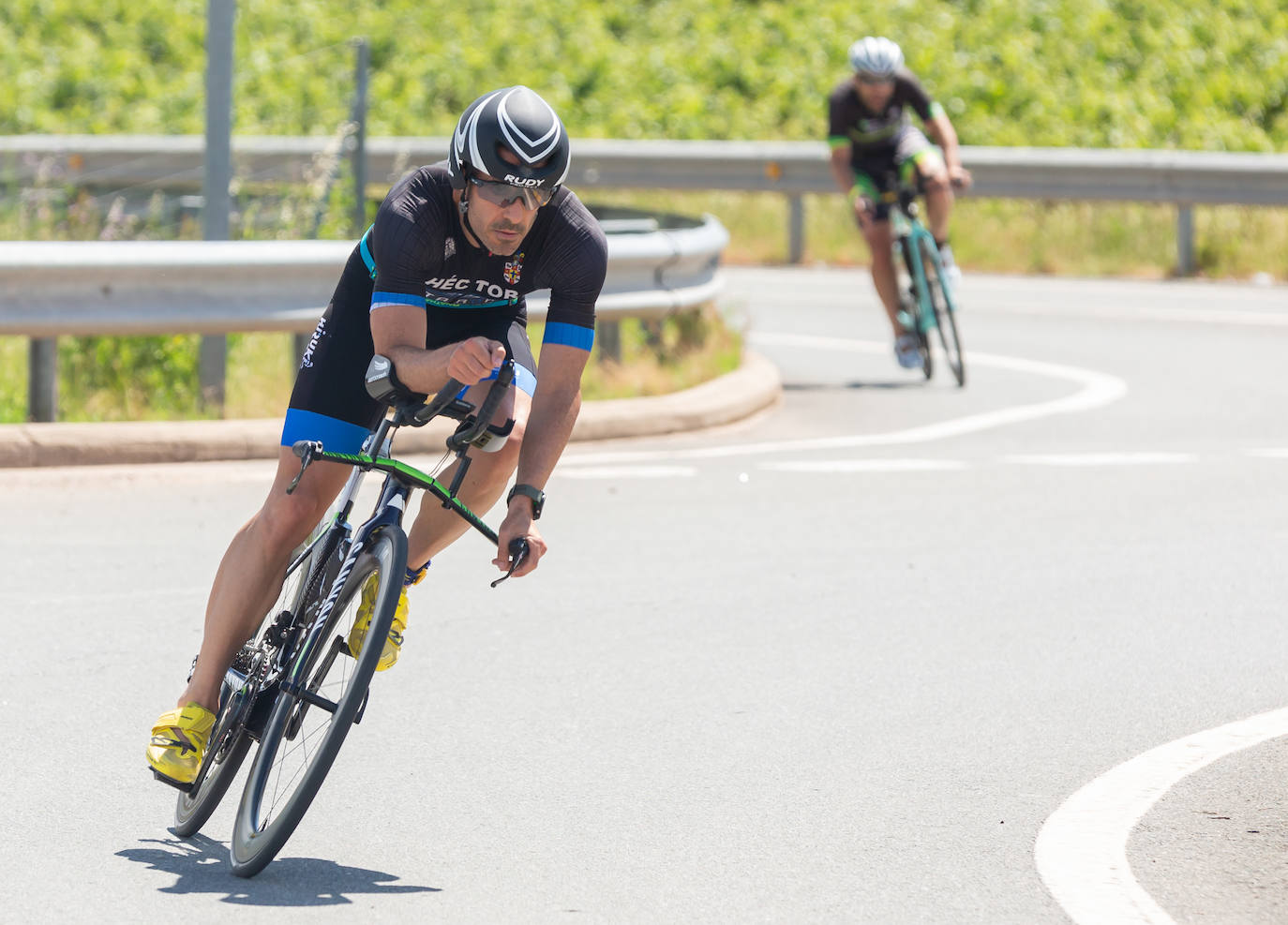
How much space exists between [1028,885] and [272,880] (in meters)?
1.63

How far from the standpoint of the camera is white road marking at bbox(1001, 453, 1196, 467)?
412 inches

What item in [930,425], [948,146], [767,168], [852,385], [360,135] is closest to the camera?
[930,425]

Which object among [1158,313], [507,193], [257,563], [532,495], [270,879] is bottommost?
[1158,313]

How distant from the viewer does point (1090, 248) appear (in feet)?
68.9

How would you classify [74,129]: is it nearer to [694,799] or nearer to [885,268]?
[885,268]

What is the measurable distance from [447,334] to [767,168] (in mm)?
15817

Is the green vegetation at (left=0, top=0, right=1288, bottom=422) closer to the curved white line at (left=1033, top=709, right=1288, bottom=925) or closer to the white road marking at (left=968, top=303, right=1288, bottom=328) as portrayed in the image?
the white road marking at (left=968, top=303, right=1288, bottom=328)

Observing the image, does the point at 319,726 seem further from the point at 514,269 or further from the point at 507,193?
the point at 507,193

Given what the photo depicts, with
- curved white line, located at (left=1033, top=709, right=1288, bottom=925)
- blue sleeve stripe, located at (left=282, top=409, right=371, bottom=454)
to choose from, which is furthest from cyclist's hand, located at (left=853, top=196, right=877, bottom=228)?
blue sleeve stripe, located at (left=282, top=409, right=371, bottom=454)

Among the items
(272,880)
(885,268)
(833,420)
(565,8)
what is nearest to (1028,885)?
(272,880)

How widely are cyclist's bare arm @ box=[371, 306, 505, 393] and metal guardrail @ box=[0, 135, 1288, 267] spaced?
47.3ft

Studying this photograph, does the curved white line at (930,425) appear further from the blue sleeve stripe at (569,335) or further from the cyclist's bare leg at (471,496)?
the blue sleeve stripe at (569,335)

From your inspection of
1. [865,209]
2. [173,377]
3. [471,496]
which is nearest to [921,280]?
[865,209]

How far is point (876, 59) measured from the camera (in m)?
12.6
